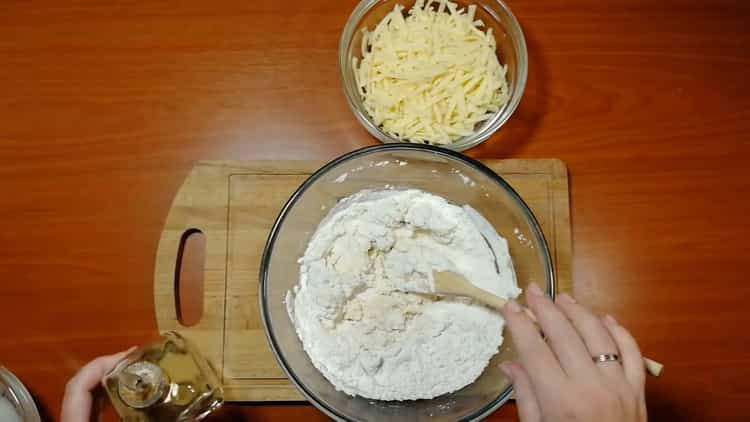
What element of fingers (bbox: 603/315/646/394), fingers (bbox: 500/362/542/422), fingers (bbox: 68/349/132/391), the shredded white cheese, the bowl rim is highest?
the shredded white cheese

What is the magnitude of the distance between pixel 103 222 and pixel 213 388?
44cm

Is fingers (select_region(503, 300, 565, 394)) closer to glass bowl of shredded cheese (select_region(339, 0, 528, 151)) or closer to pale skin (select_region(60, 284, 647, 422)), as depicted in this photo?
pale skin (select_region(60, 284, 647, 422))

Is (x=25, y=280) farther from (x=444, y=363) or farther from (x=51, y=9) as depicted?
(x=444, y=363)

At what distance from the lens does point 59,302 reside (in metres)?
1.23

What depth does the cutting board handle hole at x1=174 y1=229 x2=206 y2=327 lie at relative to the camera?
1221 millimetres

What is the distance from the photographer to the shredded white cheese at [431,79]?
119cm

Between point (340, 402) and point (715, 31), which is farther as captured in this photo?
point (715, 31)

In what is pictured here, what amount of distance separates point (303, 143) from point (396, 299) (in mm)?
405

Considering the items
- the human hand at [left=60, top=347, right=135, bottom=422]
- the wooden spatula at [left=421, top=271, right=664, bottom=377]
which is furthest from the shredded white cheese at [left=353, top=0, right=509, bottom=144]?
the human hand at [left=60, top=347, right=135, bottom=422]

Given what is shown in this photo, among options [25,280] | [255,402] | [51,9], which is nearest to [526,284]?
[255,402]

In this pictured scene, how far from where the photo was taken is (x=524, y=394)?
32.4 inches

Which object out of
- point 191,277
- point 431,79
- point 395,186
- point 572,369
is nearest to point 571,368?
point 572,369

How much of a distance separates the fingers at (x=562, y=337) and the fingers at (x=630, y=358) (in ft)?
0.18

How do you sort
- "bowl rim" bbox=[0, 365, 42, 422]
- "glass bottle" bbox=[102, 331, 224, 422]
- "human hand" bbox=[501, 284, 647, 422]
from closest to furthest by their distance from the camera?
"human hand" bbox=[501, 284, 647, 422], "glass bottle" bbox=[102, 331, 224, 422], "bowl rim" bbox=[0, 365, 42, 422]
